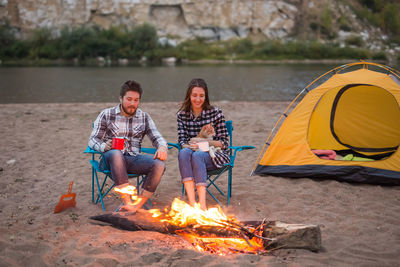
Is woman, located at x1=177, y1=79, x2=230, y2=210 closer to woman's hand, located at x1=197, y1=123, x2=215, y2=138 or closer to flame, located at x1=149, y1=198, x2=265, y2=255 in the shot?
woman's hand, located at x1=197, y1=123, x2=215, y2=138

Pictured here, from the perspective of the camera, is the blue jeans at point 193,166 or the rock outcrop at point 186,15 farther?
the rock outcrop at point 186,15

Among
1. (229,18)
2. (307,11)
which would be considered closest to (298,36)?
(307,11)

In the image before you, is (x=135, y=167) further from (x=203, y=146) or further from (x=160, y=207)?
(x=203, y=146)

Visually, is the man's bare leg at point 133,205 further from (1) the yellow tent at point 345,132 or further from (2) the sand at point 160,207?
(1) the yellow tent at point 345,132

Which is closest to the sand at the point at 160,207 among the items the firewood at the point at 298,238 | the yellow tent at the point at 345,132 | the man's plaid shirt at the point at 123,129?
the firewood at the point at 298,238

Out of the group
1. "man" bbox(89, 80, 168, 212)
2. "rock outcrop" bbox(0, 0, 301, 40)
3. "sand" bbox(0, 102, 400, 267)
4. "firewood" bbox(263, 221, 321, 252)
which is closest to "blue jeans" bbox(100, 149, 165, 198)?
"man" bbox(89, 80, 168, 212)

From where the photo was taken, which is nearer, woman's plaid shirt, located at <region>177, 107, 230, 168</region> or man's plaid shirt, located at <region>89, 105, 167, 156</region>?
man's plaid shirt, located at <region>89, 105, 167, 156</region>

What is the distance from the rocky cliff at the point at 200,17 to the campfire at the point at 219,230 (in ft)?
137

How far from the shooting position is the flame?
2.49 meters

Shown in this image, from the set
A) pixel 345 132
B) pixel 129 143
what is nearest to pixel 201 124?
pixel 129 143

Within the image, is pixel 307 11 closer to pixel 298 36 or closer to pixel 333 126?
pixel 298 36

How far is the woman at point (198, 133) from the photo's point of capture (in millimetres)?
3105

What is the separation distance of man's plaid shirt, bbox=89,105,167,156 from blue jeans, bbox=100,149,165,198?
0.12 m

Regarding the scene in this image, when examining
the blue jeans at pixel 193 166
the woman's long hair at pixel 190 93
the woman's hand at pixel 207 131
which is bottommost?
the blue jeans at pixel 193 166
